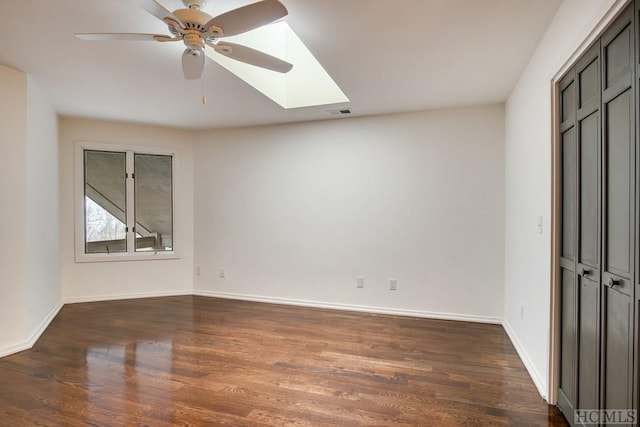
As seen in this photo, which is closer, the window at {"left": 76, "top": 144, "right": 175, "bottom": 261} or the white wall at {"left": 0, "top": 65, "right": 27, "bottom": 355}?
the white wall at {"left": 0, "top": 65, "right": 27, "bottom": 355}

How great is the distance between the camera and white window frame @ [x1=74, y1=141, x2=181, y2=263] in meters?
4.71

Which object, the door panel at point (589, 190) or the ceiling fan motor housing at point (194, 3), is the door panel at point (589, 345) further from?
the ceiling fan motor housing at point (194, 3)

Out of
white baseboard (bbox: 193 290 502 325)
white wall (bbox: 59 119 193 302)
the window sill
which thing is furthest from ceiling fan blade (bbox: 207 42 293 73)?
the window sill

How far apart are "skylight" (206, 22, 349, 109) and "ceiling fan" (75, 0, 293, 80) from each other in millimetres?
1107

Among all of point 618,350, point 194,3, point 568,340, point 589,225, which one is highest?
A: point 194,3

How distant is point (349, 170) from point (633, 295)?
3.30 metres

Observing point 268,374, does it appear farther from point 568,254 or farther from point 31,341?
point 31,341

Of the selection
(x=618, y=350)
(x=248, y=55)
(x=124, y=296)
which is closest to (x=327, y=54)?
(x=248, y=55)

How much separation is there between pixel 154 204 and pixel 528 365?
494 cm

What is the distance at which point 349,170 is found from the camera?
4.48m

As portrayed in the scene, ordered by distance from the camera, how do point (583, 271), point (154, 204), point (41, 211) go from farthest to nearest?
point (154, 204)
point (41, 211)
point (583, 271)

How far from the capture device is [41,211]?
3.61 m

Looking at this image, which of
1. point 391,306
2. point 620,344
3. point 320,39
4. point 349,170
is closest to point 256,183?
point 349,170

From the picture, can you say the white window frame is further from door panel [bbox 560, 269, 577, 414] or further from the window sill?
door panel [bbox 560, 269, 577, 414]
